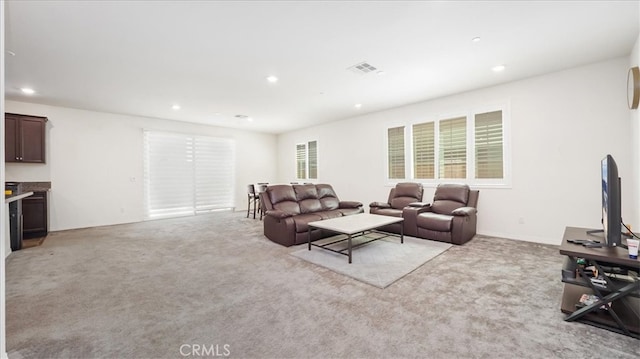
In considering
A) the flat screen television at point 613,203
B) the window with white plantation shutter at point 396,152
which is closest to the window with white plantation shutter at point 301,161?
the window with white plantation shutter at point 396,152

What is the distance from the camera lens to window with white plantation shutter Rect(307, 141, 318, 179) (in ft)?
26.8

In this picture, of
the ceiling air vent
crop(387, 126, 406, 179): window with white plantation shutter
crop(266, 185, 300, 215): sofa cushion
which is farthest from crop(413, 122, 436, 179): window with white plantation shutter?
crop(266, 185, 300, 215): sofa cushion

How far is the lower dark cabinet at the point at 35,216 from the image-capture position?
4953 millimetres

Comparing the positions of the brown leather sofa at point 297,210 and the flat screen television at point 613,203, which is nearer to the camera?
the flat screen television at point 613,203

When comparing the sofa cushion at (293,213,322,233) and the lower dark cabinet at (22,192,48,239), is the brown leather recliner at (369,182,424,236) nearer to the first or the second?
the sofa cushion at (293,213,322,233)

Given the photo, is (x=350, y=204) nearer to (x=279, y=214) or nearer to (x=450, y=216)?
(x=279, y=214)

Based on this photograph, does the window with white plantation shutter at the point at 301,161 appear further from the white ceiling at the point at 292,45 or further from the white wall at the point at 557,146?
the white wall at the point at 557,146

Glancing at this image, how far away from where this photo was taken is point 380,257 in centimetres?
354

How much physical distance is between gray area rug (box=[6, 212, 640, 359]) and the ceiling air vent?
2.79 m

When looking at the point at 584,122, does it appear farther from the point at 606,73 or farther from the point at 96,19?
the point at 96,19

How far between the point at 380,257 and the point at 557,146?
10.7ft

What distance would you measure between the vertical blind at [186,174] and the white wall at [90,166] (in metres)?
0.22

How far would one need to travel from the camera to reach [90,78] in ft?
13.3
